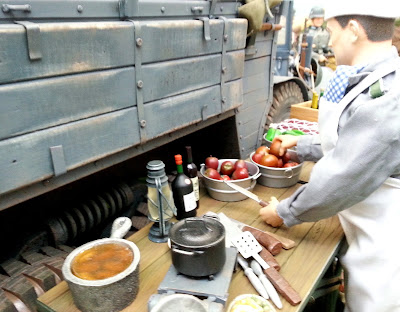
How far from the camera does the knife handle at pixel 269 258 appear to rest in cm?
170

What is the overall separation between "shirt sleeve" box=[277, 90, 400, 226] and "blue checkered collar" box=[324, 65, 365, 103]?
0.18 metres

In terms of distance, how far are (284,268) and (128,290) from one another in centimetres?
78

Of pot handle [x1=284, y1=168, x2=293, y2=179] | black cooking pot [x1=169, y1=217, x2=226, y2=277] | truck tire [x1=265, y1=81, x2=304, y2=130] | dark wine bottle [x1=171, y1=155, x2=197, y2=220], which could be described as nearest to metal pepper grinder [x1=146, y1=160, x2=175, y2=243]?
dark wine bottle [x1=171, y1=155, x2=197, y2=220]

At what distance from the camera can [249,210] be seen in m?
2.24

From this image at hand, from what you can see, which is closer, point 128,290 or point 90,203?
point 128,290

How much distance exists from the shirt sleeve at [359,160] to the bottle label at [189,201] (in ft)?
2.15

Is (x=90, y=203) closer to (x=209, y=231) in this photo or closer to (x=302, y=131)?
(x=209, y=231)

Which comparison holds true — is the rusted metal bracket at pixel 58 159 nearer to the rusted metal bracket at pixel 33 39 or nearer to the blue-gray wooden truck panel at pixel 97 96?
the blue-gray wooden truck panel at pixel 97 96

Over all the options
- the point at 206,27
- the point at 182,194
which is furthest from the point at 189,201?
the point at 206,27

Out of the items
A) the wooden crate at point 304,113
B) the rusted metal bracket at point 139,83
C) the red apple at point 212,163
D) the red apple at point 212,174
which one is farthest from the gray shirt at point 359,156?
the wooden crate at point 304,113

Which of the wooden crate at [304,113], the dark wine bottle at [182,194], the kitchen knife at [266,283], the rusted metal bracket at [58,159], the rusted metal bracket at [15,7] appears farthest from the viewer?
the wooden crate at [304,113]

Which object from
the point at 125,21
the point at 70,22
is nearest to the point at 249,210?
the point at 125,21

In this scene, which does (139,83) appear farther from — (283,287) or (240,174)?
(283,287)

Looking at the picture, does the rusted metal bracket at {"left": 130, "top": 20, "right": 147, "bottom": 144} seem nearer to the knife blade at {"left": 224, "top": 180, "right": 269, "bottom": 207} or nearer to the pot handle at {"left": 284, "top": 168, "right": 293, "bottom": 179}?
the knife blade at {"left": 224, "top": 180, "right": 269, "bottom": 207}
